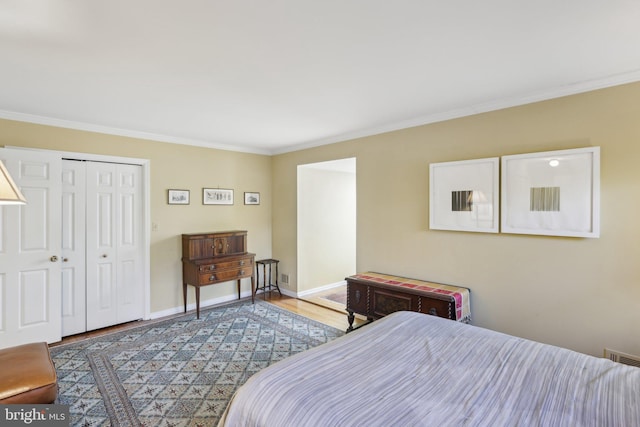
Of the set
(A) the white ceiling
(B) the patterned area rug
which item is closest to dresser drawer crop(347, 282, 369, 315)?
(B) the patterned area rug

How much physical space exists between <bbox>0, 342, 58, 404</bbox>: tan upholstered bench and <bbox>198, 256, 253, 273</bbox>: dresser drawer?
204 centimetres

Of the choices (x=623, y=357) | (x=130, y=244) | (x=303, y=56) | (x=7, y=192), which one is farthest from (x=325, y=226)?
(x=7, y=192)

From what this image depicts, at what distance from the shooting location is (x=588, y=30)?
178cm

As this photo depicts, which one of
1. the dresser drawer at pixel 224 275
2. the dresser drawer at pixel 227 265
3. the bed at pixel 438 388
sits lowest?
the dresser drawer at pixel 224 275

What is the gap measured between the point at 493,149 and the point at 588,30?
1305mm

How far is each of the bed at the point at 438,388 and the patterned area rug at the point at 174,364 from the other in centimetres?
110

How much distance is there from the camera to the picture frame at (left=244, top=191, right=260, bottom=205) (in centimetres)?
520

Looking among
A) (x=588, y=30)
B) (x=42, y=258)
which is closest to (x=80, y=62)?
(x=42, y=258)

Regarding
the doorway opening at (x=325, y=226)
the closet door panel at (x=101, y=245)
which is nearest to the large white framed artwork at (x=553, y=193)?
the doorway opening at (x=325, y=226)

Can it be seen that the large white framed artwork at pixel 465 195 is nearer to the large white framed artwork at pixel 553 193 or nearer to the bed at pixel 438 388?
the large white framed artwork at pixel 553 193

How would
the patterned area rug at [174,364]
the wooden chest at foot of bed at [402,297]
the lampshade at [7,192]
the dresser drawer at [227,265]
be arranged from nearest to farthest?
the lampshade at [7,192] → the patterned area rug at [174,364] → the wooden chest at foot of bed at [402,297] → the dresser drawer at [227,265]

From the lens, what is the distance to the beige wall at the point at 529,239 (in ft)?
7.82

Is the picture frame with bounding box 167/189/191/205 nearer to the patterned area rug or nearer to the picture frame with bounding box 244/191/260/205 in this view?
the picture frame with bounding box 244/191/260/205

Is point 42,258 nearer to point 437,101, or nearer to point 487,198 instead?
point 437,101
